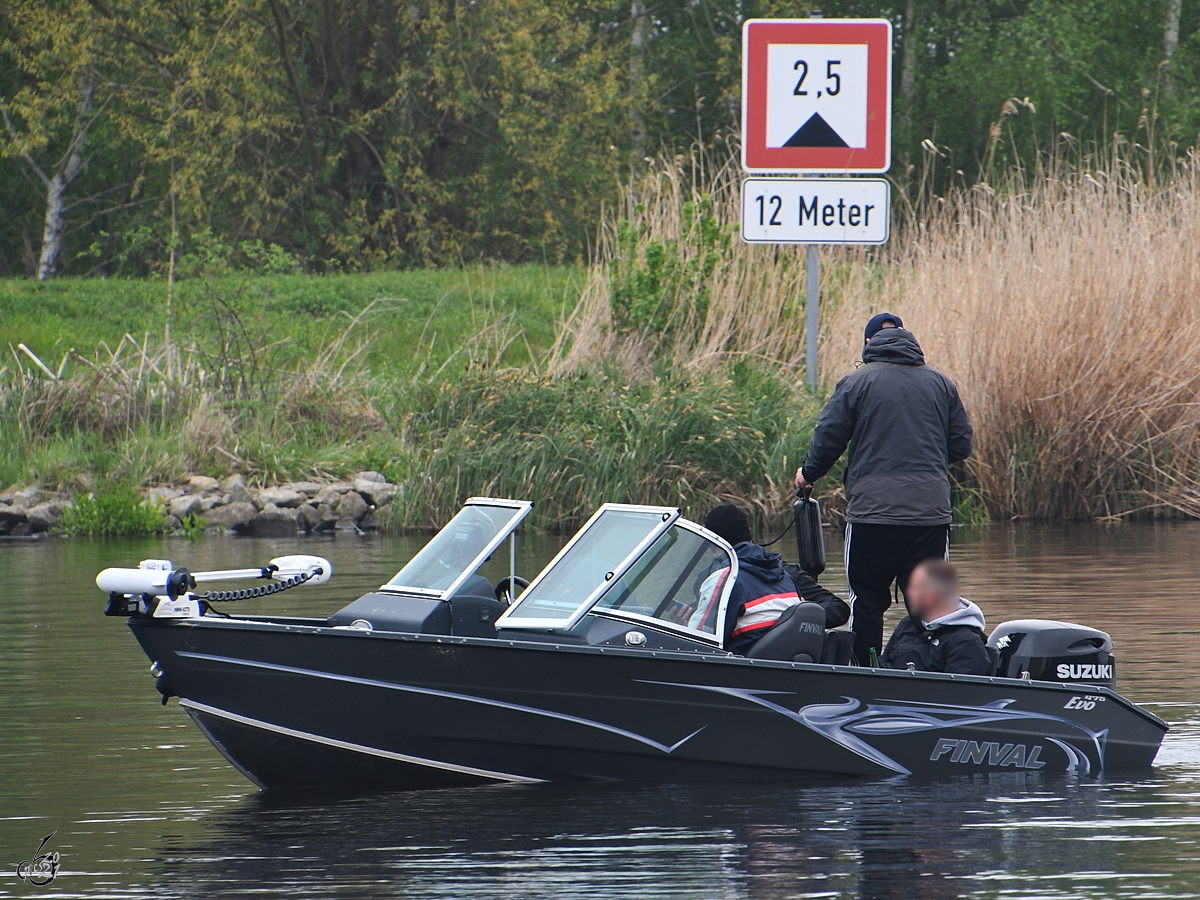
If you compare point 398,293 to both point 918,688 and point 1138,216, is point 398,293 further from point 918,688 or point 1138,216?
point 918,688

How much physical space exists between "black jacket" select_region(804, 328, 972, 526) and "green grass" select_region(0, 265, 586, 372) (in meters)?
15.1

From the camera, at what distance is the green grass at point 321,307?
24.6 m

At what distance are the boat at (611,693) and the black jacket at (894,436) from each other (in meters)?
0.73

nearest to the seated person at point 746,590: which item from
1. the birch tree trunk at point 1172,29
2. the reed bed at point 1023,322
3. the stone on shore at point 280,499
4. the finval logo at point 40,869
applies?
the finval logo at point 40,869

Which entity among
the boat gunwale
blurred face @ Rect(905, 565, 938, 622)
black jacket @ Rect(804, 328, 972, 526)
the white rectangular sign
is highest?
the white rectangular sign

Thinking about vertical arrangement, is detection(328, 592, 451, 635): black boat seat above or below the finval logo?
above

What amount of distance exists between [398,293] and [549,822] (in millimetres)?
23690

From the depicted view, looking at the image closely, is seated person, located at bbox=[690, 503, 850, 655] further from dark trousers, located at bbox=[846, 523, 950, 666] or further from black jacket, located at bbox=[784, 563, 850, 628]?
dark trousers, located at bbox=[846, 523, 950, 666]

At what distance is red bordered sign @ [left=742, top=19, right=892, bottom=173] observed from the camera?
1430cm

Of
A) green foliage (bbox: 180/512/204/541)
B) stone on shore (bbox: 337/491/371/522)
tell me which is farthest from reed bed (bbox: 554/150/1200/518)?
green foliage (bbox: 180/512/204/541)

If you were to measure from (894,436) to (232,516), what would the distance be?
1227cm

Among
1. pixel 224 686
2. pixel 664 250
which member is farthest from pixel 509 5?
pixel 224 686

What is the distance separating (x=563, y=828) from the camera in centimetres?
656

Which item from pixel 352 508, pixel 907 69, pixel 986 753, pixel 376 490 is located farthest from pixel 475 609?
pixel 907 69
